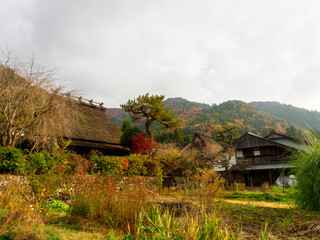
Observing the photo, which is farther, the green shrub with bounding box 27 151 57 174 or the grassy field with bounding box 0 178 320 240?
the green shrub with bounding box 27 151 57 174

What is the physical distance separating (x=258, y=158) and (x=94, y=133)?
20.2m

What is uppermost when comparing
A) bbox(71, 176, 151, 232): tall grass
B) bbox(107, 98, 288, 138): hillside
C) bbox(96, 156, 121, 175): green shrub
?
bbox(107, 98, 288, 138): hillside

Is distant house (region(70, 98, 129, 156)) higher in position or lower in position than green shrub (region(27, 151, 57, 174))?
higher

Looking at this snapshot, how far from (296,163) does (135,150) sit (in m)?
11.4

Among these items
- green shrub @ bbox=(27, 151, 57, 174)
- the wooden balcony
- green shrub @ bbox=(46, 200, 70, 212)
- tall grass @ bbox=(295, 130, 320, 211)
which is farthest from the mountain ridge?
tall grass @ bbox=(295, 130, 320, 211)

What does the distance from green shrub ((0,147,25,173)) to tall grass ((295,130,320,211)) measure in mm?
9064

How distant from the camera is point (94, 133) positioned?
1466 cm

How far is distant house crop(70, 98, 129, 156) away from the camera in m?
13.2

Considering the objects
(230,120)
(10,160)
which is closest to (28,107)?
(10,160)

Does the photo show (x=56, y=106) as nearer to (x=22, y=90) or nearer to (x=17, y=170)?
(x=22, y=90)

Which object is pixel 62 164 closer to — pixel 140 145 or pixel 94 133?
pixel 94 133

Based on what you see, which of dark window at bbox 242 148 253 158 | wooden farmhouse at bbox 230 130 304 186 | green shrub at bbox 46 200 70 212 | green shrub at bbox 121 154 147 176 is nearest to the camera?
green shrub at bbox 46 200 70 212

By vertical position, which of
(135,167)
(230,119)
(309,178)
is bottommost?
(135,167)

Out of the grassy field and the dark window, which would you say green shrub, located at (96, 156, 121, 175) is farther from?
the dark window
